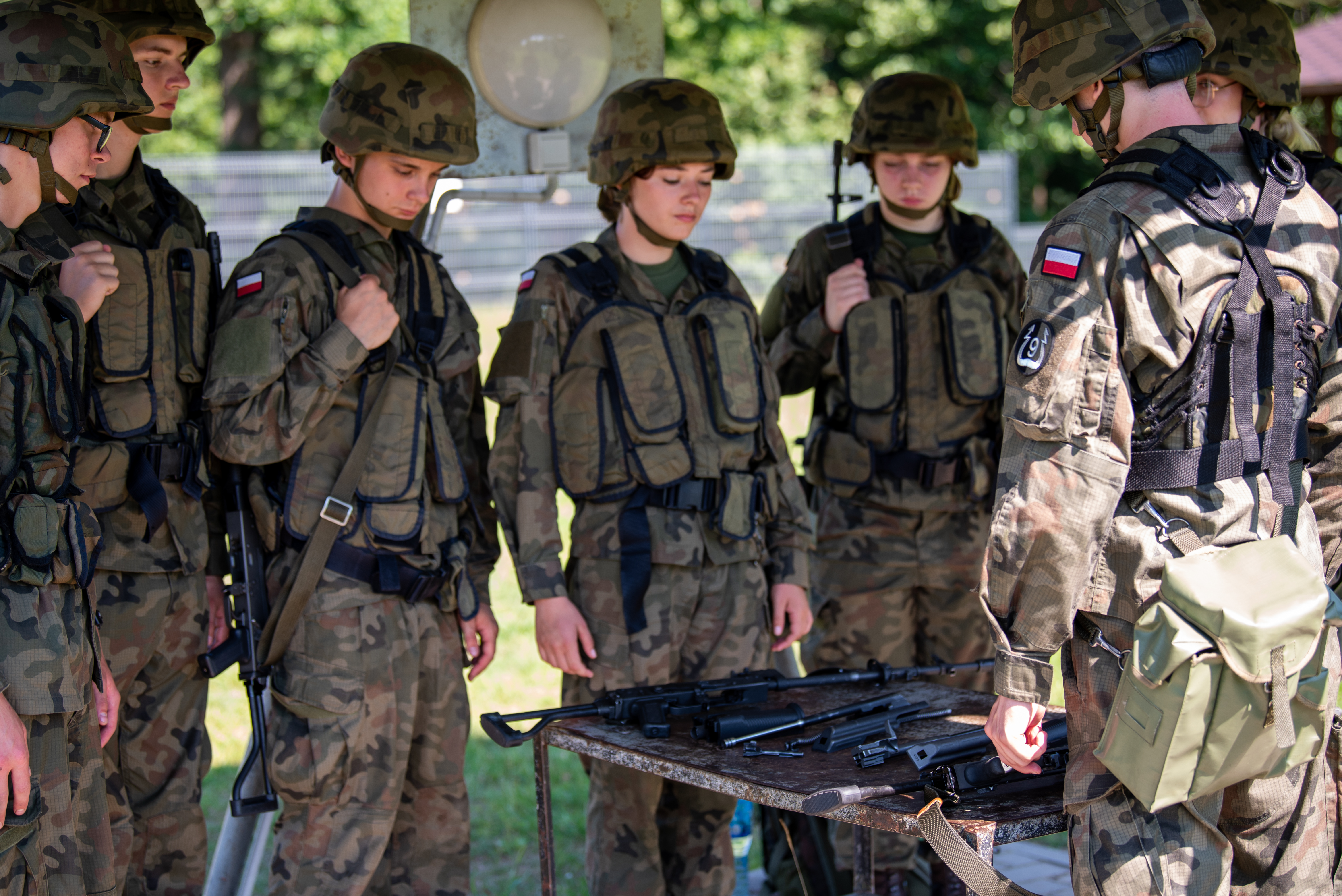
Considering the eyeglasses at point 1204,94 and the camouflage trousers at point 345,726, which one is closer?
the eyeglasses at point 1204,94

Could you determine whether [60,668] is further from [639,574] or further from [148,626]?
[639,574]

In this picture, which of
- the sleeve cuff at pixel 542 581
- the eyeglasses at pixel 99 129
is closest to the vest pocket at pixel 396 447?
the sleeve cuff at pixel 542 581

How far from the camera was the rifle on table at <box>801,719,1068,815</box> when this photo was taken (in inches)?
99.3

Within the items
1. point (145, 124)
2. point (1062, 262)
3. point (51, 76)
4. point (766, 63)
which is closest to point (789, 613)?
point (1062, 262)

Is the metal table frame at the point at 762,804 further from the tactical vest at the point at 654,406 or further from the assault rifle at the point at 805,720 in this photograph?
the tactical vest at the point at 654,406

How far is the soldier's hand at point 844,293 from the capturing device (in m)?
4.25

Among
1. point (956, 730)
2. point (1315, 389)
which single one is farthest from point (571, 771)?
point (1315, 389)

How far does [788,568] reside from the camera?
3.88 metres

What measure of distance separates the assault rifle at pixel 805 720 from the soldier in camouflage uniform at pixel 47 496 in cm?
131

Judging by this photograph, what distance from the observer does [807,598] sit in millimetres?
4012

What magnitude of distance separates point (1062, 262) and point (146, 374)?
7.40 feet

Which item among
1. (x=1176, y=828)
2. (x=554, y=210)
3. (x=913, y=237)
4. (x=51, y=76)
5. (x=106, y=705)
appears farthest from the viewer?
(x=554, y=210)

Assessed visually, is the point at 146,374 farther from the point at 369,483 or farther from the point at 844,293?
the point at 844,293

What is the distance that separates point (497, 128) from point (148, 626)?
82.0 inches
